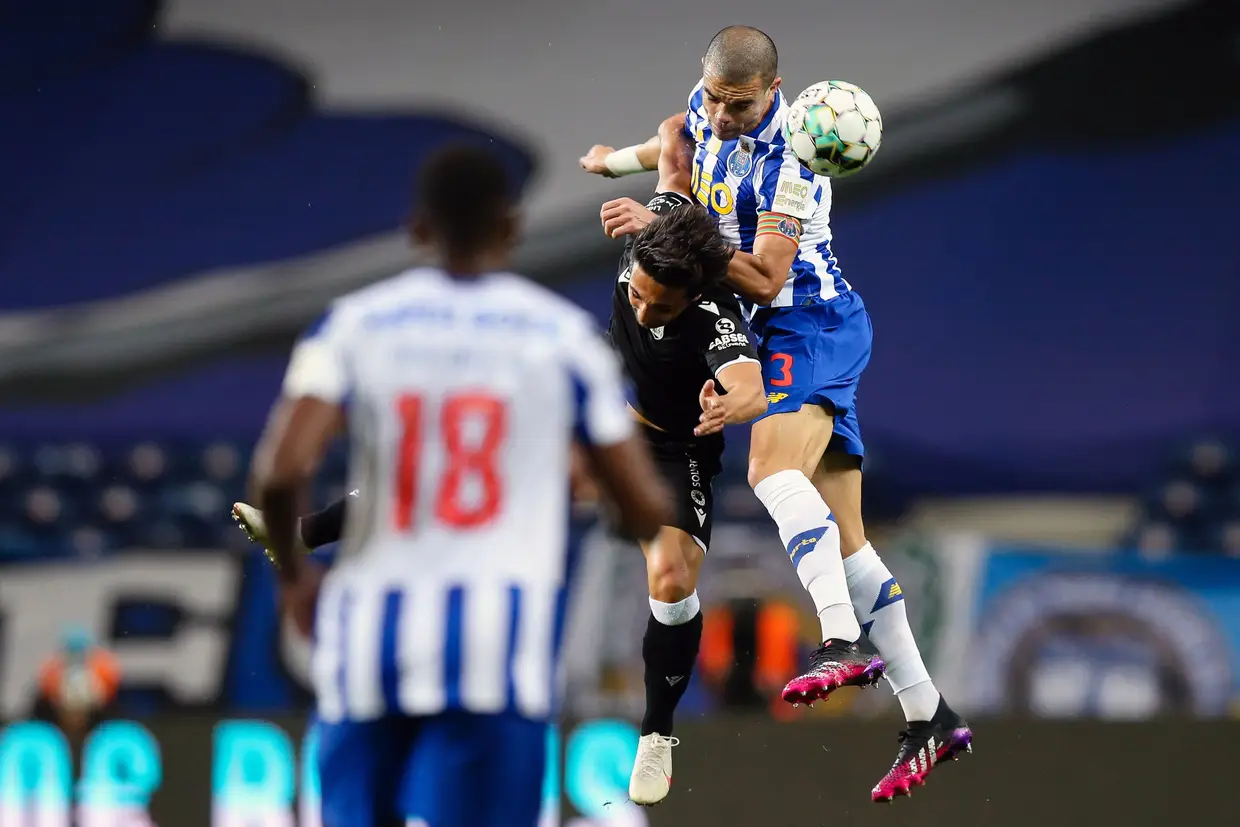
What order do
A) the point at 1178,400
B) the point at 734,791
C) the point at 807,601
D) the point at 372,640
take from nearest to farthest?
the point at 372,640
the point at 734,791
the point at 807,601
the point at 1178,400

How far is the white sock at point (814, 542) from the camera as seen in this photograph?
5.22 meters

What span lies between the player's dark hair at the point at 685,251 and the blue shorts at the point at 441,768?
6.74 ft

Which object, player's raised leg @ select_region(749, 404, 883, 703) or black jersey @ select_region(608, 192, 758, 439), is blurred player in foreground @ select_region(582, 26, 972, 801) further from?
black jersey @ select_region(608, 192, 758, 439)

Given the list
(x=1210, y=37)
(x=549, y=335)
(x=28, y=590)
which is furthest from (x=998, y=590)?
(x=549, y=335)

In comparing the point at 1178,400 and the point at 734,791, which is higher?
the point at 1178,400

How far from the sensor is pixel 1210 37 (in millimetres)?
12719

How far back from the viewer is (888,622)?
5.50 meters

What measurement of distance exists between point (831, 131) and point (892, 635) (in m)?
1.59

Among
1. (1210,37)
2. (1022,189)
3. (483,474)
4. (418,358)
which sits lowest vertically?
(483,474)

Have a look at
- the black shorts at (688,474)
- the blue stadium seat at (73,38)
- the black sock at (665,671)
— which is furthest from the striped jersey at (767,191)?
the blue stadium seat at (73,38)

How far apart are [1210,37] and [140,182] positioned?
7872 millimetres

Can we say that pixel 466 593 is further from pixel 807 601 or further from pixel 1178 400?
pixel 1178 400

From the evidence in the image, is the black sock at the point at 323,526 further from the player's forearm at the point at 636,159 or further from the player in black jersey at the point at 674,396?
the player's forearm at the point at 636,159

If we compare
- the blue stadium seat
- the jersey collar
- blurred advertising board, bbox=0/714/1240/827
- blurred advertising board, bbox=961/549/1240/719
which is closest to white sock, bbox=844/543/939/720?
the jersey collar
